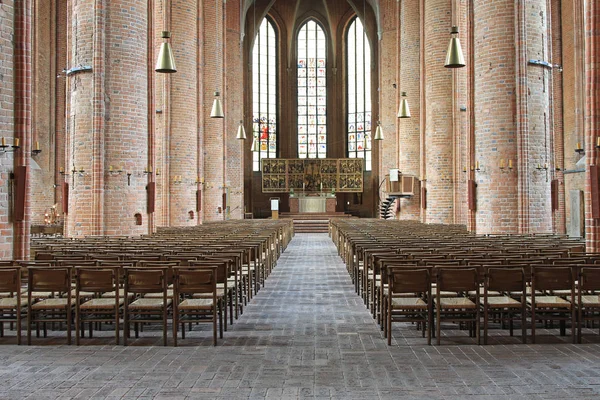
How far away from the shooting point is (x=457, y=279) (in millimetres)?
6734

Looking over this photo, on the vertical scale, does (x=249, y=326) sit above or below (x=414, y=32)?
below

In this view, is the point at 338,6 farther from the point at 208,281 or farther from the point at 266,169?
the point at 208,281

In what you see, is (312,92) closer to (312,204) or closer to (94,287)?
(312,204)

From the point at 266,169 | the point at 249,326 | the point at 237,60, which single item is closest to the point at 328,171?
the point at 266,169

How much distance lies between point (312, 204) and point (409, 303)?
31.5 meters

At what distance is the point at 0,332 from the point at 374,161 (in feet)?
125

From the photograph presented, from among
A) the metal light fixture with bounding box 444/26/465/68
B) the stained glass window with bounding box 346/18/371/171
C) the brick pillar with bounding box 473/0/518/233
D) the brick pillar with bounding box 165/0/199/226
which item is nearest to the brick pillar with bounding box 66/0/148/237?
the brick pillar with bounding box 165/0/199/226

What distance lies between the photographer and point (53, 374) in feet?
18.0

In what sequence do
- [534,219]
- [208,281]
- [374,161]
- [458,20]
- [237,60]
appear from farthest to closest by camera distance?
[374,161]
[237,60]
[458,20]
[534,219]
[208,281]

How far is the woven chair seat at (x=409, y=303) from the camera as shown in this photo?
6.77 m

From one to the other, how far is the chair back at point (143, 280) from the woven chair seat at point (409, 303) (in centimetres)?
275

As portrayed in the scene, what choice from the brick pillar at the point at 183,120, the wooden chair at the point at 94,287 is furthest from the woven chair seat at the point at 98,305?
the brick pillar at the point at 183,120

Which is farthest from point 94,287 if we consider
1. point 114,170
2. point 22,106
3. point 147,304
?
point 114,170

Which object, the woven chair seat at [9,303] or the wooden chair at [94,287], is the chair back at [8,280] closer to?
the woven chair seat at [9,303]
